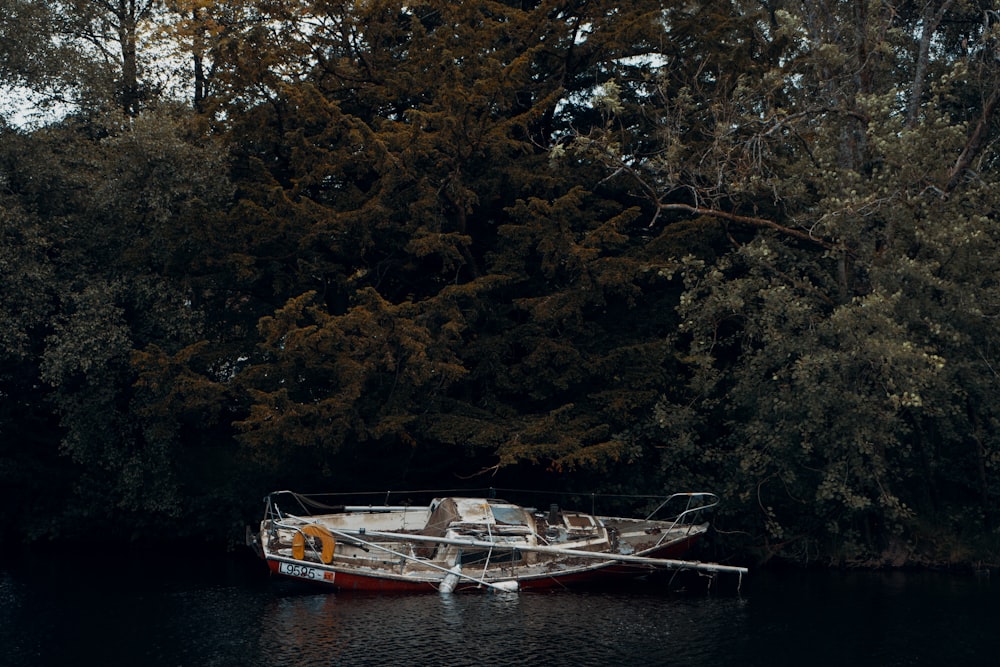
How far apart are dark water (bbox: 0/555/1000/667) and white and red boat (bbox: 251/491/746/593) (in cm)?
70

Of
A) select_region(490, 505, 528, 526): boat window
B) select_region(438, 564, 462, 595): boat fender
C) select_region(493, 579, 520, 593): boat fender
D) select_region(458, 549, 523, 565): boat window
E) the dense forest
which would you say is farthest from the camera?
select_region(490, 505, 528, 526): boat window

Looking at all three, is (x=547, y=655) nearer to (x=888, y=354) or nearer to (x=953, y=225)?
(x=888, y=354)

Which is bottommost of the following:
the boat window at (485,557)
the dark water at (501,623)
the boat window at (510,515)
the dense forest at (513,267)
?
the dark water at (501,623)

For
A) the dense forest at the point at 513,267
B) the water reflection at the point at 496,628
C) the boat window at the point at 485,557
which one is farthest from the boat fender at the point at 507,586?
the dense forest at the point at 513,267

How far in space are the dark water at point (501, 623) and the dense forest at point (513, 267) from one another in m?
3.70

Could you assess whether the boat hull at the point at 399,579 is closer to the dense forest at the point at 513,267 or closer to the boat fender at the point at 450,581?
the boat fender at the point at 450,581

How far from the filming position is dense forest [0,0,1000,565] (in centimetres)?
3091

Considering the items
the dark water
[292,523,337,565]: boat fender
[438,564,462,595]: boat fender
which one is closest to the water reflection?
the dark water

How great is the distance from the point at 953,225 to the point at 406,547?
1926 centimetres

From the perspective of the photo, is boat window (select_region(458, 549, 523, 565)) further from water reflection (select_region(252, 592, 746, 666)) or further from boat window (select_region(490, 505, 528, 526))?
water reflection (select_region(252, 592, 746, 666))

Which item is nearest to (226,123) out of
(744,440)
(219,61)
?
(219,61)

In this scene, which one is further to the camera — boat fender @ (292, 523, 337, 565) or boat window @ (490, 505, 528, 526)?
boat window @ (490, 505, 528, 526)

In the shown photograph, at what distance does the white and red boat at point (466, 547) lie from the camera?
2970 cm

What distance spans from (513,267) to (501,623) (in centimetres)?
1407
